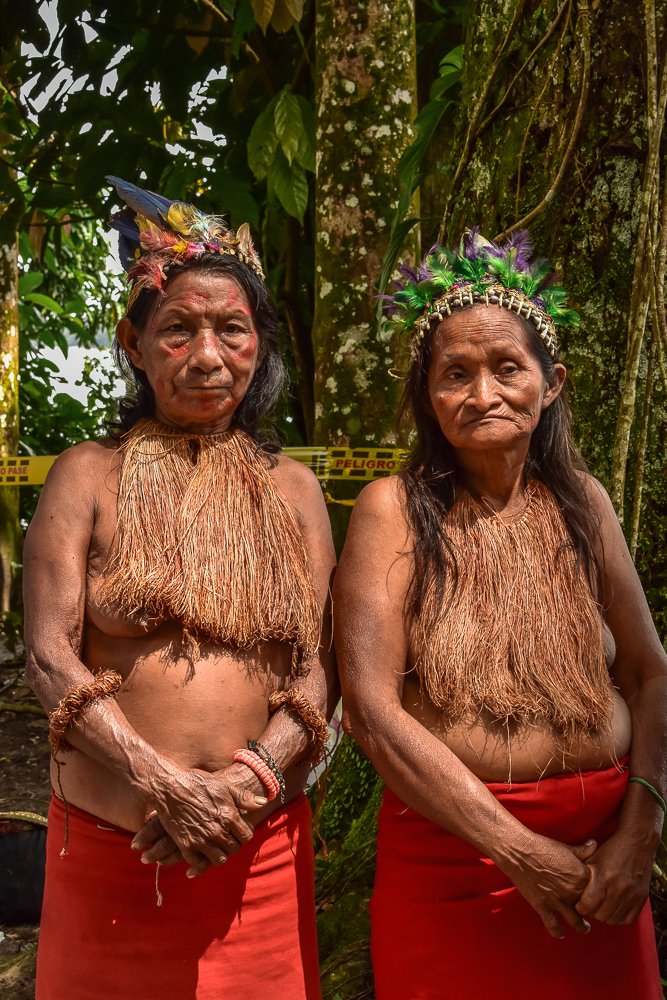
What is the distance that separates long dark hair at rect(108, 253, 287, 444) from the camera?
2.20 m

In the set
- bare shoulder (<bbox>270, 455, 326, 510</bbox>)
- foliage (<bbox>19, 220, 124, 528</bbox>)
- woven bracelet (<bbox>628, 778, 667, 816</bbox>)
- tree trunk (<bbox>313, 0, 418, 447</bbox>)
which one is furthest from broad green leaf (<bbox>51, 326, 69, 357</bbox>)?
woven bracelet (<bbox>628, 778, 667, 816</bbox>)

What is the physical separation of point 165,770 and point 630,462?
144cm

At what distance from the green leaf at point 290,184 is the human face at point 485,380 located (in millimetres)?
2188

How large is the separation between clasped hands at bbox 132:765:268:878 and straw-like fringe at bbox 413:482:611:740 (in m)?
0.46

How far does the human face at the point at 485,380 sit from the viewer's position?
2059mm

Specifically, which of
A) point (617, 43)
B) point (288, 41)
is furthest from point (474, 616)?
point (288, 41)

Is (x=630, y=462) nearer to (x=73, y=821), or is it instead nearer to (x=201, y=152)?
(x=73, y=821)

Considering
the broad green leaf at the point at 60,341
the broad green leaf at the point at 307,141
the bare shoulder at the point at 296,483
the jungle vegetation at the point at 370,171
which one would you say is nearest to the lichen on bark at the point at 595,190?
the jungle vegetation at the point at 370,171

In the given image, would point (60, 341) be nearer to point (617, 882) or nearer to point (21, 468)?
point (21, 468)

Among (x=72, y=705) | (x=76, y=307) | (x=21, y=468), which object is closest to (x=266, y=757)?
(x=72, y=705)

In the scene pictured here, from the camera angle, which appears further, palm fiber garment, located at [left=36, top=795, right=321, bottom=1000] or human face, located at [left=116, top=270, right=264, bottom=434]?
human face, located at [left=116, top=270, right=264, bottom=434]

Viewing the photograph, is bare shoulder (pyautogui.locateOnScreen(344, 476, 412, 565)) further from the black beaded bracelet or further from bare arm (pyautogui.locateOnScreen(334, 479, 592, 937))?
the black beaded bracelet

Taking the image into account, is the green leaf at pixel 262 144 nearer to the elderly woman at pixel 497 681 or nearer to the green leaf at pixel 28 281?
the elderly woman at pixel 497 681

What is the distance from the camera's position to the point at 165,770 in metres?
1.91
